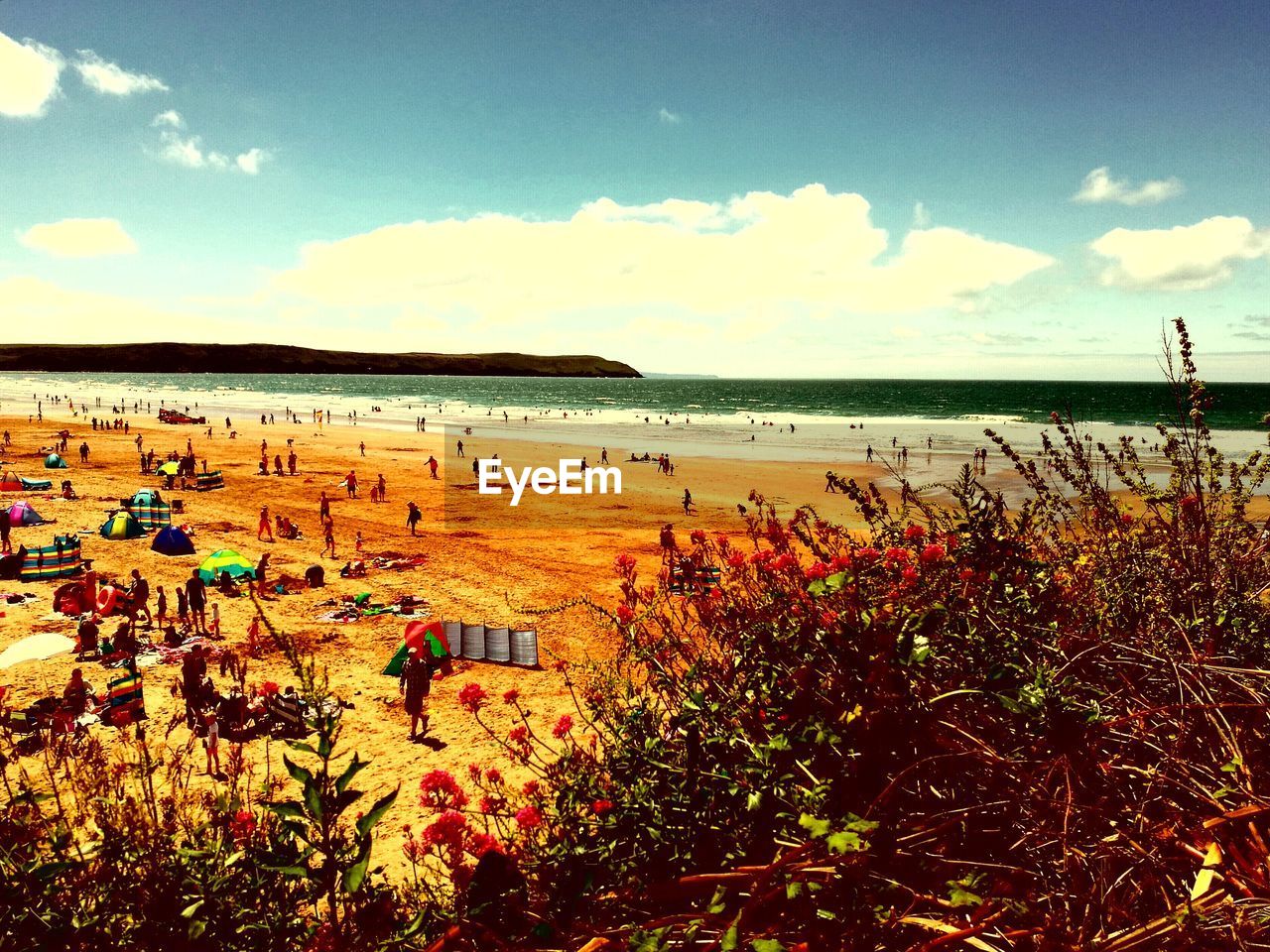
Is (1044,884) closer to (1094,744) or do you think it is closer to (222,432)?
(1094,744)

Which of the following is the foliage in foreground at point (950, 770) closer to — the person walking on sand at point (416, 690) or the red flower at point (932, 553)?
the red flower at point (932, 553)

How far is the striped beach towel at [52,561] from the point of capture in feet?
43.6

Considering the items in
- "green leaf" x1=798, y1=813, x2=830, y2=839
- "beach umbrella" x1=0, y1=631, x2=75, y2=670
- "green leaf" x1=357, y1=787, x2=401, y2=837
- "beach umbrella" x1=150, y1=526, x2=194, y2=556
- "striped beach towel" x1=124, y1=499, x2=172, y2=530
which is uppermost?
"green leaf" x1=798, y1=813, x2=830, y2=839

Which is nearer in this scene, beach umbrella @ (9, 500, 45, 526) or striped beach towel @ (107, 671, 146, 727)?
striped beach towel @ (107, 671, 146, 727)

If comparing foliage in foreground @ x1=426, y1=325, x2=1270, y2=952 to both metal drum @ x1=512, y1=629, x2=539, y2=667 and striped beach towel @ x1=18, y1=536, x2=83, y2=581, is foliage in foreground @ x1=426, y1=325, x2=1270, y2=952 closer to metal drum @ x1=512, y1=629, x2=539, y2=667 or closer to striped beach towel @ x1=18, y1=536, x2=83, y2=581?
metal drum @ x1=512, y1=629, x2=539, y2=667

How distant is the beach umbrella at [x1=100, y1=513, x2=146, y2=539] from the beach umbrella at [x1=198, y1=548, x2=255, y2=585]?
5869 millimetres

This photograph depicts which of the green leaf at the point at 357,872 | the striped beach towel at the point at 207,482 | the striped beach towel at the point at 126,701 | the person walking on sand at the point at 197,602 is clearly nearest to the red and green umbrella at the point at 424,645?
the striped beach towel at the point at 126,701

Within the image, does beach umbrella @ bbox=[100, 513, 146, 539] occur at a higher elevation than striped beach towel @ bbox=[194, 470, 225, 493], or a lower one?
lower

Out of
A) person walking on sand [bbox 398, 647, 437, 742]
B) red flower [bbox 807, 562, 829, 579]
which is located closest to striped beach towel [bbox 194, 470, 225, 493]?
person walking on sand [bbox 398, 647, 437, 742]

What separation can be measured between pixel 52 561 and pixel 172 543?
2.45 metres

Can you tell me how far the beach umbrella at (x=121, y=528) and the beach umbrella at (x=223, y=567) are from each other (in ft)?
19.3

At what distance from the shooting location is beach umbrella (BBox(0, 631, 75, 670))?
895 centimetres

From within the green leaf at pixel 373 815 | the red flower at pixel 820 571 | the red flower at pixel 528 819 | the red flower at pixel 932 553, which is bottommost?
the red flower at pixel 528 819

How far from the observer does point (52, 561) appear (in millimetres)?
13500
